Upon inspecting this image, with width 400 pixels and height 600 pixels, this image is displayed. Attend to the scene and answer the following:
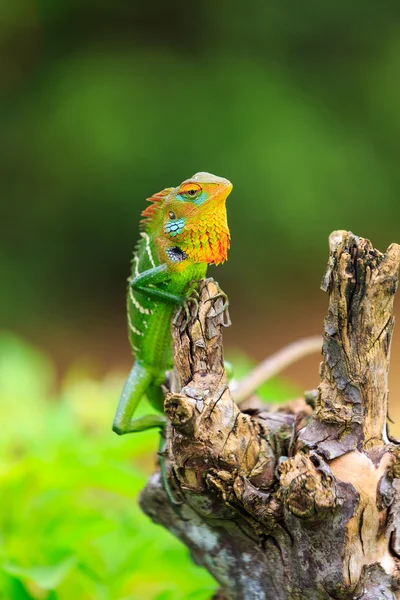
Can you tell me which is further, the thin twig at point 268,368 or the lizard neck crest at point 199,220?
the thin twig at point 268,368

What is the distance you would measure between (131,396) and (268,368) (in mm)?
620

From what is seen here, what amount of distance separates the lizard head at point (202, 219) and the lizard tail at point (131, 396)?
1.80 feet

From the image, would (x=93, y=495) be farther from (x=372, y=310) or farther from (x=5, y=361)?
(x=372, y=310)

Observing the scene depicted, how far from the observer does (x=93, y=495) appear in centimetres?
414

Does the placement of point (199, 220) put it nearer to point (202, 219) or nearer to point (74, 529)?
point (202, 219)

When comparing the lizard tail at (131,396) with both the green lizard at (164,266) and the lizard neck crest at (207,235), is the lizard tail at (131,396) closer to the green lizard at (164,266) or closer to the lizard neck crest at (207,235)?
the green lizard at (164,266)

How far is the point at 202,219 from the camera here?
2414mm

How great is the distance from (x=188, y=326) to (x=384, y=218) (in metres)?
8.60

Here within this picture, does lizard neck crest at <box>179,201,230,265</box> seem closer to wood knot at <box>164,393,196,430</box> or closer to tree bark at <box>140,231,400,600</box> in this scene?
tree bark at <box>140,231,400,600</box>

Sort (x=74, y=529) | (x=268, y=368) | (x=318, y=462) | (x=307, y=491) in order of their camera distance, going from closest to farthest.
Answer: (x=307, y=491)
(x=318, y=462)
(x=74, y=529)
(x=268, y=368)

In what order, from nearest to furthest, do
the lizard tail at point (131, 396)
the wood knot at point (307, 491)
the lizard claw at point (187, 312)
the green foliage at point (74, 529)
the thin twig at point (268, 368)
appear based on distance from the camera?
the wood knot at point (307, 491)
the lizard claw at point (187, 312)
the green foliage at point (74, 529)
the lizard tail at point (131, 396)
the thin twig at point (268, 368)

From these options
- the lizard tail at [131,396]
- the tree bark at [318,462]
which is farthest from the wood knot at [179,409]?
the lizard tail at [131,396]

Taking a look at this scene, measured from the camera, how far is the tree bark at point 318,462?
1.86 meters

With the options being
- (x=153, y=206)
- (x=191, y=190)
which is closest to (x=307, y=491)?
(x=191, y=190)
